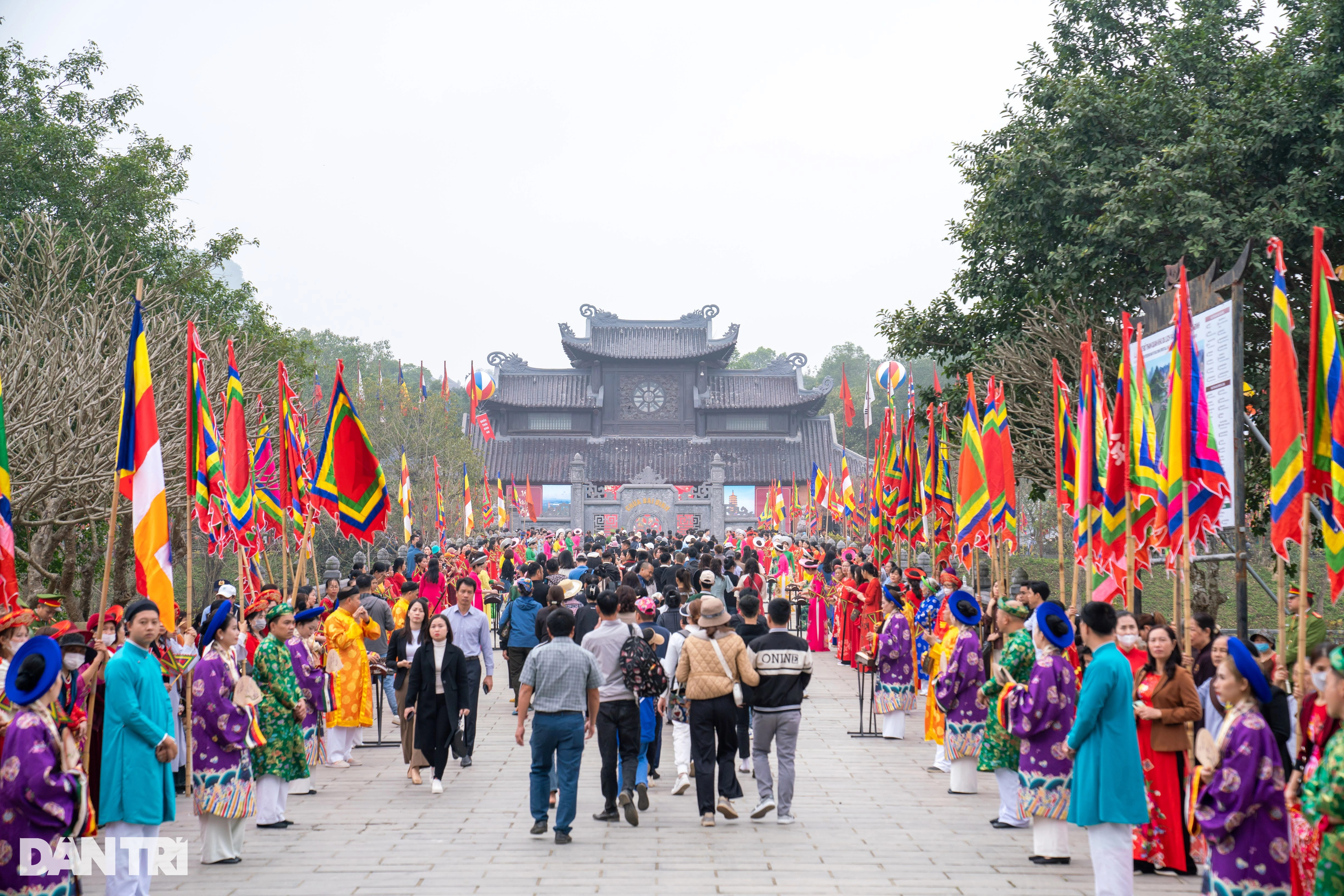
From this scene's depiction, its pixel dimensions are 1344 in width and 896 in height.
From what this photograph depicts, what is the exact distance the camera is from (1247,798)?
5.04 m

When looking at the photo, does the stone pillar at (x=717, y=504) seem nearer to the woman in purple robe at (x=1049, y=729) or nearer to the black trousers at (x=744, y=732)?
the black trousers at (x=744, y=732)

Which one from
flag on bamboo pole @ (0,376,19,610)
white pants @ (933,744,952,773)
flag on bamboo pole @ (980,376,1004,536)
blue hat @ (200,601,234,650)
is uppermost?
flag on bamboo pole @ (980,376,1004,536)

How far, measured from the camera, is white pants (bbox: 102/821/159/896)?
5.79 meters

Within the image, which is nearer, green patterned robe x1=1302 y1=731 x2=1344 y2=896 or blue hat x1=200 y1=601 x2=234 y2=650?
green patterned robe x1=1302 y1=731 x2=1344 y2=896

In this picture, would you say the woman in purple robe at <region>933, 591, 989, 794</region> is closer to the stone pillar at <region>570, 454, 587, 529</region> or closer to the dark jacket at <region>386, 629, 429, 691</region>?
the dark jacket at <region>386, 629, 429, 691</region>

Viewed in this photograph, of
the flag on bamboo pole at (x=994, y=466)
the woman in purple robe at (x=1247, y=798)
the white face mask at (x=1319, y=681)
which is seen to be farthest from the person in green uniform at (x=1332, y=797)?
the flag on bamboo pole at (x=994, y=466)

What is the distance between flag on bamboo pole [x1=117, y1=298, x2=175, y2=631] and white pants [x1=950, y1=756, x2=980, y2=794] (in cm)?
581

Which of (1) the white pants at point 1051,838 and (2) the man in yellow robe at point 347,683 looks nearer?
(1) the white pants at point 1051,838

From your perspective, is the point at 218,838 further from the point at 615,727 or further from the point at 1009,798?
the point at 1009,798

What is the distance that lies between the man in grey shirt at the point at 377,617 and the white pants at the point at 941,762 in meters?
5.01

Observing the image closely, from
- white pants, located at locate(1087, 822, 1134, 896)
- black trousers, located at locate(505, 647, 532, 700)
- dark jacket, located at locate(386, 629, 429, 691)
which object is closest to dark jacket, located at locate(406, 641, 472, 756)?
dark jacket, located at locate(386, 629, 429, 691)

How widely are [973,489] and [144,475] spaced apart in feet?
27.6

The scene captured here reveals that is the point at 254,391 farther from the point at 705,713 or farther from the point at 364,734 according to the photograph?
the point at 705,713

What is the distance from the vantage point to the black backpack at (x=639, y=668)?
8047 mm
